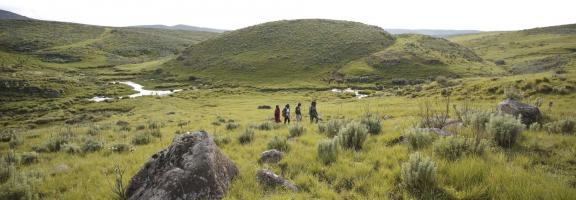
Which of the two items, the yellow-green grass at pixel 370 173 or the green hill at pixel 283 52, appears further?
the green hill at pixel 283 52

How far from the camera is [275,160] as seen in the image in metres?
8.33

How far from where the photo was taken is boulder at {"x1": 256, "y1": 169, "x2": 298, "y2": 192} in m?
6.24

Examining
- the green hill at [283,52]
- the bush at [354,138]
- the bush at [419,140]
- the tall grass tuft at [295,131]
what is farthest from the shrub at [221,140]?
the green hill at [283,52]

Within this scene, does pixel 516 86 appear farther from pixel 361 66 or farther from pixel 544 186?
pixel 361 66

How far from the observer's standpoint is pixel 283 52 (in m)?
109

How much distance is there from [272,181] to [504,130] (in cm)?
562

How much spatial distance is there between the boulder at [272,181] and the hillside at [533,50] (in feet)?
270

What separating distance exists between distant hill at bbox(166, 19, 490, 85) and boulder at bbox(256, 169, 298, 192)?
3003 inches

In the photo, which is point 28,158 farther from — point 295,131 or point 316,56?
point 316,56

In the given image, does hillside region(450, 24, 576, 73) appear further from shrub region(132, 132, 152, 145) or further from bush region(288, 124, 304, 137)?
shrub region(132, 132, 152, 145)

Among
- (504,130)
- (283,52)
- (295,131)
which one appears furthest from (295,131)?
(283,52)

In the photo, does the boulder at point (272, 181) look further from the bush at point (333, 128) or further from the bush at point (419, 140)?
the bush at point (333, 128)

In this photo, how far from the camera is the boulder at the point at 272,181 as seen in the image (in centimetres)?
624

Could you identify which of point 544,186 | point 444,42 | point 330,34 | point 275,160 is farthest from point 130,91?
point 444,42
